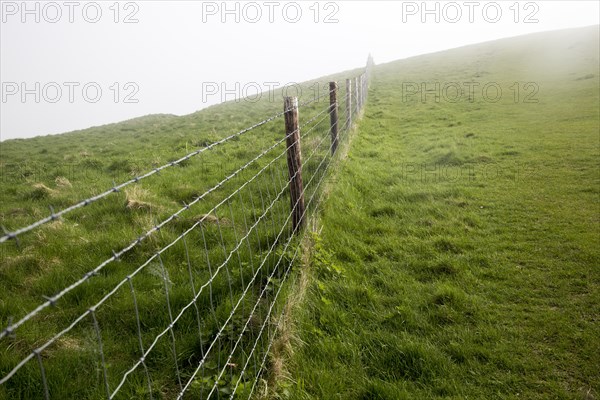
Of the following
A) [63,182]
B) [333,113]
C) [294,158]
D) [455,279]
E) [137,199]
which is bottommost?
[455,279]

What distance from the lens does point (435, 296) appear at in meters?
3.78

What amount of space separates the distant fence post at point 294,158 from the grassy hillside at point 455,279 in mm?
392

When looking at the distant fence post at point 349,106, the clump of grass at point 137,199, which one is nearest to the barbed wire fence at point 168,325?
the clump of grass at point 137,199

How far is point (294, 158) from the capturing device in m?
4.29

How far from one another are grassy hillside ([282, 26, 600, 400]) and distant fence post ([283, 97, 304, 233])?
0.39 metres

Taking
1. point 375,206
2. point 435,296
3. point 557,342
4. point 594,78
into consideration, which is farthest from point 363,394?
point 594,78

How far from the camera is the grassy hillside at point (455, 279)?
9.39 feet

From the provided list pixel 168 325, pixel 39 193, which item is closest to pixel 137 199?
pixel 39 193

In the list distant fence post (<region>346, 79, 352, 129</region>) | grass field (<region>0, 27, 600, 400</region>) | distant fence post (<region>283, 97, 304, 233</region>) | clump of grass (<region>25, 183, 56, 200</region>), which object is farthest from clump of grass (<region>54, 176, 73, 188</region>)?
distant fence post (<region>346, 79, 352, 129</region>)

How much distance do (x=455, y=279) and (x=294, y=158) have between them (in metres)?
2.21

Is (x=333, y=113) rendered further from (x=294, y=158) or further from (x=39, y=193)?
(x=39, y=193)

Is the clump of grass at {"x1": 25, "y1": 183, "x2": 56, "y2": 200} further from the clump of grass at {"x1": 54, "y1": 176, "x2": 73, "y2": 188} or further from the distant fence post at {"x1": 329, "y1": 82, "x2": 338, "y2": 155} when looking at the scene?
the distant fence post at {"x1": 329, "y1": 82, "x2": 338, "y2": 155}

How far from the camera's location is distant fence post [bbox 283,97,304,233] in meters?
4.18

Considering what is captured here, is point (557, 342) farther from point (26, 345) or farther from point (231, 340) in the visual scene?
point (26, 345)
